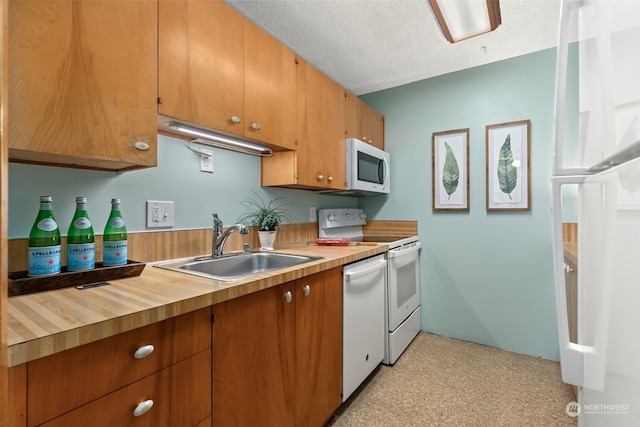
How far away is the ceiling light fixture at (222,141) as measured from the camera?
53.2 inches

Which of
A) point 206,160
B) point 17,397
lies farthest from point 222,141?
point 17,397

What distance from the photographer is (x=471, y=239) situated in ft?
8.20

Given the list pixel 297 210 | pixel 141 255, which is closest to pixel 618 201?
pixel 141 255

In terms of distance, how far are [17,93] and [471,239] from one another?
9.11 ft

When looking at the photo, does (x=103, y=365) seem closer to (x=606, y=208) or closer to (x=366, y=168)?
(x=606, y=208)

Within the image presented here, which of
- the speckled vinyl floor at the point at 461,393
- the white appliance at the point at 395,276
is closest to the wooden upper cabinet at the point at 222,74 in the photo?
the white appliance at the point at 395,276

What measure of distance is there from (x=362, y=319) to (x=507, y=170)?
5.55 ft

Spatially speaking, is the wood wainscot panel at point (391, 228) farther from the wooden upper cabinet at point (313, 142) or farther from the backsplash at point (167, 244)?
the backsplash at point (167, 244)

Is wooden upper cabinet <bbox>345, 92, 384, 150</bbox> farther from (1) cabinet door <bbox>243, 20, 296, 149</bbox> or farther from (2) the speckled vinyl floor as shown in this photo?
(2) the speckled vinyl floor

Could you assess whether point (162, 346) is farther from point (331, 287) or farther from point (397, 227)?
point (397, 227)

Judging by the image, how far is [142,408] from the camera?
731mm

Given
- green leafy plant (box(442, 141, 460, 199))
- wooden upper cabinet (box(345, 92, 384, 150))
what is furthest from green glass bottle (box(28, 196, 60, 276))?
green leafy plant (box(442, 141, 460, 199))

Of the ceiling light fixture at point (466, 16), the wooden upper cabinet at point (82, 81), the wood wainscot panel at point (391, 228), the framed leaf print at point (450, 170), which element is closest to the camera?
the wooden upper cabinet at point (82, 81)

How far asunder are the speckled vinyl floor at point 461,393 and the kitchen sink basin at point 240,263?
2.88 feet
